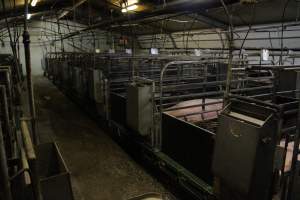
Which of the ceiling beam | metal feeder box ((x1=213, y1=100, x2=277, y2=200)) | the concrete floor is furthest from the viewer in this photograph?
the ceiling beam

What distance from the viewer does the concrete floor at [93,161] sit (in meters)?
2.53

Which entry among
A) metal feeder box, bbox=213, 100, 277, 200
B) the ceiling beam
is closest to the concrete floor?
metal feeder box, bbox=213, 100, 277, 200

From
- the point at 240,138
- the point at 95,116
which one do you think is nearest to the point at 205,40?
the point at 95,116

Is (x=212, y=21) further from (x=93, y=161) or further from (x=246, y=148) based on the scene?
(x=246, y=148)

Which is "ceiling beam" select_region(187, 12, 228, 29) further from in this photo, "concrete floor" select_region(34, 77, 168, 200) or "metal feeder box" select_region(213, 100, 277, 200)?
"metal feeder box" select_region(213, 100, 277, 200)

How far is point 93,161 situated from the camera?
3146 millimetres

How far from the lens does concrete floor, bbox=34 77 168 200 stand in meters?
2.53

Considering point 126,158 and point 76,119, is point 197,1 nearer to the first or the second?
point 126,158

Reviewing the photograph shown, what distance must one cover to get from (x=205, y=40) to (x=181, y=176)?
22.9 feet

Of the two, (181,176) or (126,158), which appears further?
(126,158)

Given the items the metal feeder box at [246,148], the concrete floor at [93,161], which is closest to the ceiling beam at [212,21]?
the concrete floor at [93,161]

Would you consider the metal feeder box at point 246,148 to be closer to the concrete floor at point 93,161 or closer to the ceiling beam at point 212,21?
the concrete floor at point 93,161

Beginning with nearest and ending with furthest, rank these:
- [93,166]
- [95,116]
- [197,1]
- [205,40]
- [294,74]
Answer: [197,1] → [294,74] → [93,166] → [95,116] → [205,40]

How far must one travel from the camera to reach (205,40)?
858 cm
